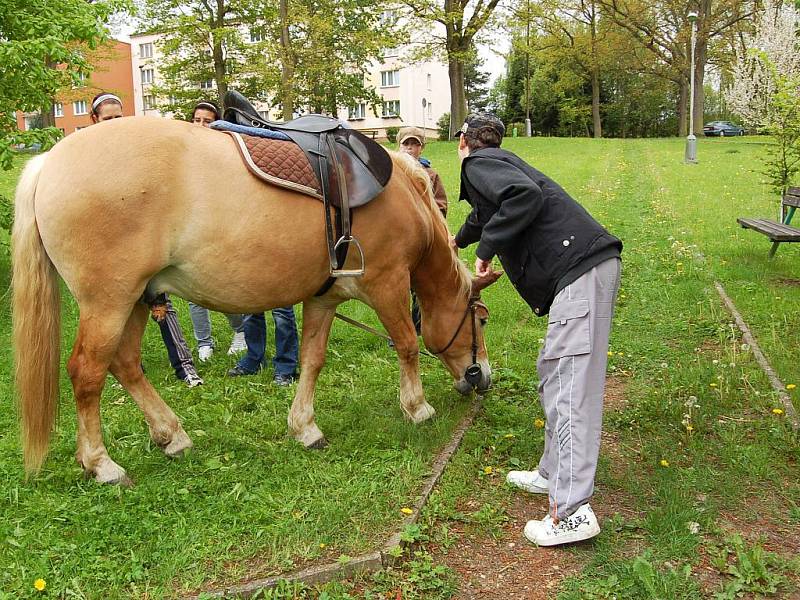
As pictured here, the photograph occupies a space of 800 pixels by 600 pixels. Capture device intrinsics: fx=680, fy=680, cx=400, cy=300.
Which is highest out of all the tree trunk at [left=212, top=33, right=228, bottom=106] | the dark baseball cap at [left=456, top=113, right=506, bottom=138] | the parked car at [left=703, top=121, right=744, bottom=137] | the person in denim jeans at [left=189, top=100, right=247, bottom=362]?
the tree trunk at [left=212, top=33, right=228, bottom=106]

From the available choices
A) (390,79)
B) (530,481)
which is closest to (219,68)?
(390,79)

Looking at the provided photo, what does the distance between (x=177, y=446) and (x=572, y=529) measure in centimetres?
232

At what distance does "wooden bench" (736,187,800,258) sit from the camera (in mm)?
7347

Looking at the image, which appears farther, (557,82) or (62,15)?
(557,82)

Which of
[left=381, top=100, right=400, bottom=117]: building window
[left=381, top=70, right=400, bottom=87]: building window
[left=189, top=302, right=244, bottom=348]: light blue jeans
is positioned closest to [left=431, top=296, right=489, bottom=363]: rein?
[left=189, top=302, right=244, bottom=348]: light blue jeans

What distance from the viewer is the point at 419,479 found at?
3.74 metres

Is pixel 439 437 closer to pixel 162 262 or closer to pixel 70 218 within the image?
pixel 162 262

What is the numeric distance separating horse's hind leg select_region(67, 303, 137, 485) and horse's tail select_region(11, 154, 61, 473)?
0.14 meters

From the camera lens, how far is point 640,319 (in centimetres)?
674

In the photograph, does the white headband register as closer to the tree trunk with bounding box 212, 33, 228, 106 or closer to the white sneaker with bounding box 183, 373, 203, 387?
the white sneaker with bounding box 183, 373, 203, 387

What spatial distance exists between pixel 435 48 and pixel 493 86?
36665 mm

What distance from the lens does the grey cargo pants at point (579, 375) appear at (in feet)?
10.4

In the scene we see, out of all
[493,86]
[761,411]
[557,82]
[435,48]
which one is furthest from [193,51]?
[493,86]

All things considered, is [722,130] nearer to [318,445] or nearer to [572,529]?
[318,445]
